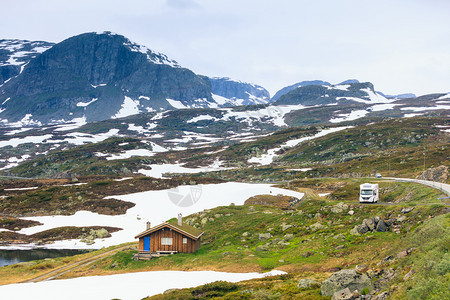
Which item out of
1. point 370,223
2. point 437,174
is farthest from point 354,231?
point 437,174

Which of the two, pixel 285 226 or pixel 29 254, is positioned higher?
pixel 285 226

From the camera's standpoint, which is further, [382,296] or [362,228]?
[362,228]

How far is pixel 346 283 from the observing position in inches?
656

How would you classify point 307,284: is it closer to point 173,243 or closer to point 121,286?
point 121,286

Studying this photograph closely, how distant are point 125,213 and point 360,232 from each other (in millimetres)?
58549

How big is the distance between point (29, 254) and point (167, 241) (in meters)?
31.3

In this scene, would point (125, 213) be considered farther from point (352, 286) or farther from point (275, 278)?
point (352, 286)

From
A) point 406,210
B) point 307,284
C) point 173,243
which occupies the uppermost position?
point 406,210

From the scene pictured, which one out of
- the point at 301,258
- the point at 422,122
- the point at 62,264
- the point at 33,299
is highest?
the point at 422,122

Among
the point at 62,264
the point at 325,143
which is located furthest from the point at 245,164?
the point at 62,264

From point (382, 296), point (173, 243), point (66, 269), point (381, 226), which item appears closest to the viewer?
point (382, 296)

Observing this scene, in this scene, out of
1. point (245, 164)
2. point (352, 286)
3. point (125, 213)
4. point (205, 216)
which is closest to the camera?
point (352, 286)

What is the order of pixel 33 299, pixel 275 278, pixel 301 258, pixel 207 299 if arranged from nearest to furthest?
pixel 207 299, pixel 275 278, pixel 33 299, pixel 301 258

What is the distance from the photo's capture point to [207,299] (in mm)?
21500
